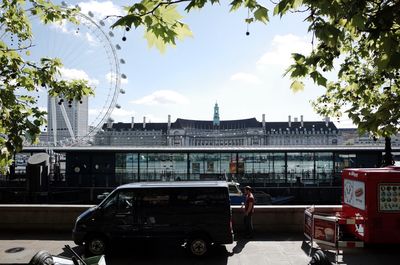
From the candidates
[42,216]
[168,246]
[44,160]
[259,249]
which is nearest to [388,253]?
[259,249]

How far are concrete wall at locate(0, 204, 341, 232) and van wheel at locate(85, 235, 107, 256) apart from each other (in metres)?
3.36

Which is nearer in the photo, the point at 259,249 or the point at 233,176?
the point at 259,249

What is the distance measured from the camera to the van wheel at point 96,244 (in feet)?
37.0

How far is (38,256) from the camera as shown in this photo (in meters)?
5.89

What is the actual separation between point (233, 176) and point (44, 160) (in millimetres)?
14633

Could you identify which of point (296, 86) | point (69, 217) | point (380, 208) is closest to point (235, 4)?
point (296, 86)

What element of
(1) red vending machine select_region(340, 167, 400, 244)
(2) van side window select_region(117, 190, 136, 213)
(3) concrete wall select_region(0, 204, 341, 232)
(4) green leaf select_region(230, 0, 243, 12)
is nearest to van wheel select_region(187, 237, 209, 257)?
(2) van side window select_region(117, 190, 136, 213)

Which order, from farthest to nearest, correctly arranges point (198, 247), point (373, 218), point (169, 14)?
point (373, 218)
point (198, 247)
point (169, 14)

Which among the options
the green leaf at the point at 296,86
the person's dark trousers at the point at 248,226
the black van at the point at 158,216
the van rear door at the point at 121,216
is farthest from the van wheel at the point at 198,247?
the green leaf at the point at 296,86

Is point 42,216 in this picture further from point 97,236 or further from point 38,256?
point 38,256

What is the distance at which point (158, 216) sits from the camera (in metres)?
11.3

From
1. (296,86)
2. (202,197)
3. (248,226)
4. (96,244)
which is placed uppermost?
(296,86)

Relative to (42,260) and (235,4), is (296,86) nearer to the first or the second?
(235,4)

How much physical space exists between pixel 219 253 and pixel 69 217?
5828 mm
